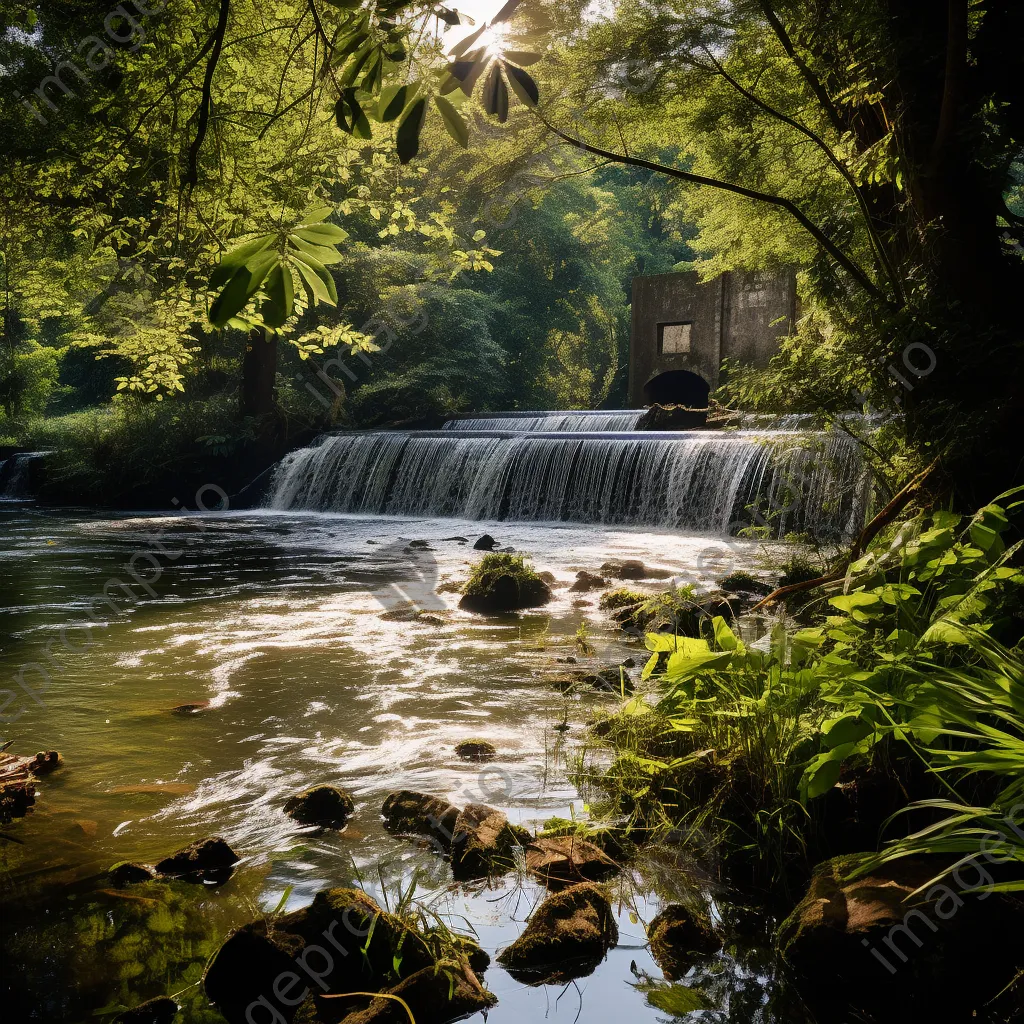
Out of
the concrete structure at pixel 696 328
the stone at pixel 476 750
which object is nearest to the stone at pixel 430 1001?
the stone at pixel 476 750

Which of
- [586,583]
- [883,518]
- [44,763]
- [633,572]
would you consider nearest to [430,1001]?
[44,763]

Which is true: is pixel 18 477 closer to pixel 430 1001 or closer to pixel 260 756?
pixel 260 756

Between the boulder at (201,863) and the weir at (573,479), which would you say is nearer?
the boulder at (201,863)

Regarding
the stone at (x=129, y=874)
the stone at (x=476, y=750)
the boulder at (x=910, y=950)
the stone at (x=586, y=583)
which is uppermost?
the boulder at (x=910, y=950)

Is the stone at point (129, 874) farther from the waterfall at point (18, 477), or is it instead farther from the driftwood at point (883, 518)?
the waterfall at point (18, 477)

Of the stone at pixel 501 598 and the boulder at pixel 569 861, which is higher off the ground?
the boulder at pixel 569 861

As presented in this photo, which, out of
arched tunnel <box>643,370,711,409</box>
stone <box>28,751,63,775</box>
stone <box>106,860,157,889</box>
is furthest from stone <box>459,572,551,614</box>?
arched tunnel <box>643,370,711,409</box>

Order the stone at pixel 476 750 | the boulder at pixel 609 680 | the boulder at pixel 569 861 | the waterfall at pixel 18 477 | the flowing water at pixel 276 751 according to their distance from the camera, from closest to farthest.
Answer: the flowing water at pixel 276 751
the boulder at pixel 569 861
the stone at pixel 476 750
the boulder at pixel 609 680
the waterfall at pixel 18 477

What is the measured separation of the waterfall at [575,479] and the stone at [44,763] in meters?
8.44

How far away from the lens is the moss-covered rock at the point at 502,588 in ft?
26.0

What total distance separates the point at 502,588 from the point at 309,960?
5642mm

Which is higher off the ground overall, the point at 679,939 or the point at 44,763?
the point at 679,939

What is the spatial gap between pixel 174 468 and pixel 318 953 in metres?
19.3

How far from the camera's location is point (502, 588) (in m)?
7.96
